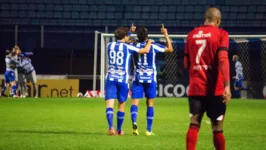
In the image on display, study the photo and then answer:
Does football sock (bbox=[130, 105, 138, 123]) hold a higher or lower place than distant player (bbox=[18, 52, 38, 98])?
higher

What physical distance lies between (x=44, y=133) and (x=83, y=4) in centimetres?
2598

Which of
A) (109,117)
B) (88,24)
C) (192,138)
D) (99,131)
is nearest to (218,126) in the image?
(192,138)

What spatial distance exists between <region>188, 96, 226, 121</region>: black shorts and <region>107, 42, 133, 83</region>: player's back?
4501 mm

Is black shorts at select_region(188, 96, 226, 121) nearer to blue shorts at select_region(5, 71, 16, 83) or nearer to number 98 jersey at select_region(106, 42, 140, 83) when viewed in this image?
number 98 jersey at select_region(106, 42, 140, 83)

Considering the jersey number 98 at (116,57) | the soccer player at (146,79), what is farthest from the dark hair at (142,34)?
the jersey number 98 at (116,57)

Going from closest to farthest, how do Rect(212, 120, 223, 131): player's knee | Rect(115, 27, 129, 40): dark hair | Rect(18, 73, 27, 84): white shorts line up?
Rect(212, 120, 223, 131): player's knee < Rect(115, 27, 129, 40): dark hair < Rect(18, 73, 27, 84): white shorts

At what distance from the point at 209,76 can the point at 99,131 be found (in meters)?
5.79

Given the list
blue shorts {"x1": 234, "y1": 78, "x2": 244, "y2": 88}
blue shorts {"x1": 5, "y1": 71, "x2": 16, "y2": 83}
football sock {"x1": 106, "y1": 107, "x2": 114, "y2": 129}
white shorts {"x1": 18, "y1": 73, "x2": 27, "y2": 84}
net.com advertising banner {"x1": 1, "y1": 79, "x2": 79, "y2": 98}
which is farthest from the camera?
net.com advertising banner {"x1": 1, "y1": 79, "x2": 79, "y2": 98}

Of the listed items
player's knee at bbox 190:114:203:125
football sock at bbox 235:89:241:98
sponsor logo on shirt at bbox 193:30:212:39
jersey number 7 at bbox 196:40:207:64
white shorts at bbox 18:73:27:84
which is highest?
sponsor logo on shirt at bbox 193:30:212:39

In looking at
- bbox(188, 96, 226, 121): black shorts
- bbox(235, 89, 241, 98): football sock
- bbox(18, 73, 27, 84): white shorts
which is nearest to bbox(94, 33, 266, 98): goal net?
bbox(235, 89, 241, 98): football sock

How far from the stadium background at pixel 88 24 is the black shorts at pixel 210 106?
2361 cm

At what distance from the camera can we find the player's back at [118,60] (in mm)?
12977

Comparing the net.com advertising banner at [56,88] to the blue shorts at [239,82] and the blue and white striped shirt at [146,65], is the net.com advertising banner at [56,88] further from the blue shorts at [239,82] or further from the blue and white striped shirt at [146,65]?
the blue and white striped shirt at [146,65]

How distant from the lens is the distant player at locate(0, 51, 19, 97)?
30.0m
